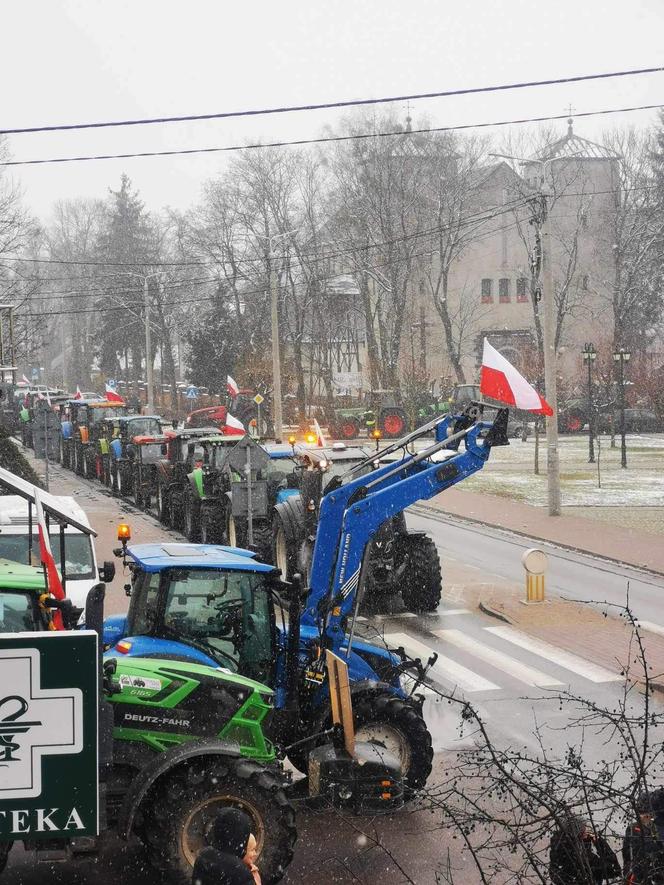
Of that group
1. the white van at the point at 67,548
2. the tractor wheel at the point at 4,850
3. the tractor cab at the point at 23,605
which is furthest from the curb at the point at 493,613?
the tractor wheel at the point at 4,850

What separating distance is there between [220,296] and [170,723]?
2200 inches

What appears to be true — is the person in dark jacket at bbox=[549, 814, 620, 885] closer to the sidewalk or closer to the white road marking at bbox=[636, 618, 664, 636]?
the white road marking at bbox=[636, 618, 664, 636]

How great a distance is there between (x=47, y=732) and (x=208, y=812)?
188 centimetres

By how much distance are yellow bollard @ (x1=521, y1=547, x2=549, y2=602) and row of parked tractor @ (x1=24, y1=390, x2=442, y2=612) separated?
1.39m

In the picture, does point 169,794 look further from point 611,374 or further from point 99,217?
point 99,217

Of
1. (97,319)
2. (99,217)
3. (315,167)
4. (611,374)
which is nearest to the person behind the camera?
(611,374)

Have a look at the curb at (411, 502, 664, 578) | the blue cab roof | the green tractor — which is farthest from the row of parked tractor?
the curb at (411, 502, 664, 578)

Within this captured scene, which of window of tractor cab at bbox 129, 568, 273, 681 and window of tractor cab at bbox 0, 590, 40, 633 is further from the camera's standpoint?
window of tractor cab at bbox 129, 568, 273, 681

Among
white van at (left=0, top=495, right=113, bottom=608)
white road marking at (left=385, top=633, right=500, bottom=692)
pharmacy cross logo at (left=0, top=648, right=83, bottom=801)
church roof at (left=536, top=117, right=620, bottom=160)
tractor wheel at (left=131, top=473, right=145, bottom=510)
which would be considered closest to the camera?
pharmacy cross logo at (left=0, top=648, right=83, bottom=801)

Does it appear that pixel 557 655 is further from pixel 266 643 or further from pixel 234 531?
pixel 234 531

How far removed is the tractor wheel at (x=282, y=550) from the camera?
58.6ft

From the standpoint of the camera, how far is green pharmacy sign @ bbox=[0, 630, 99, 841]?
5.67 m

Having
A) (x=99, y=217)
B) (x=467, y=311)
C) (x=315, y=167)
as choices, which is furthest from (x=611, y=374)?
(x=99, y=217)

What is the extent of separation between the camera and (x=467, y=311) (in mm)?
63094
